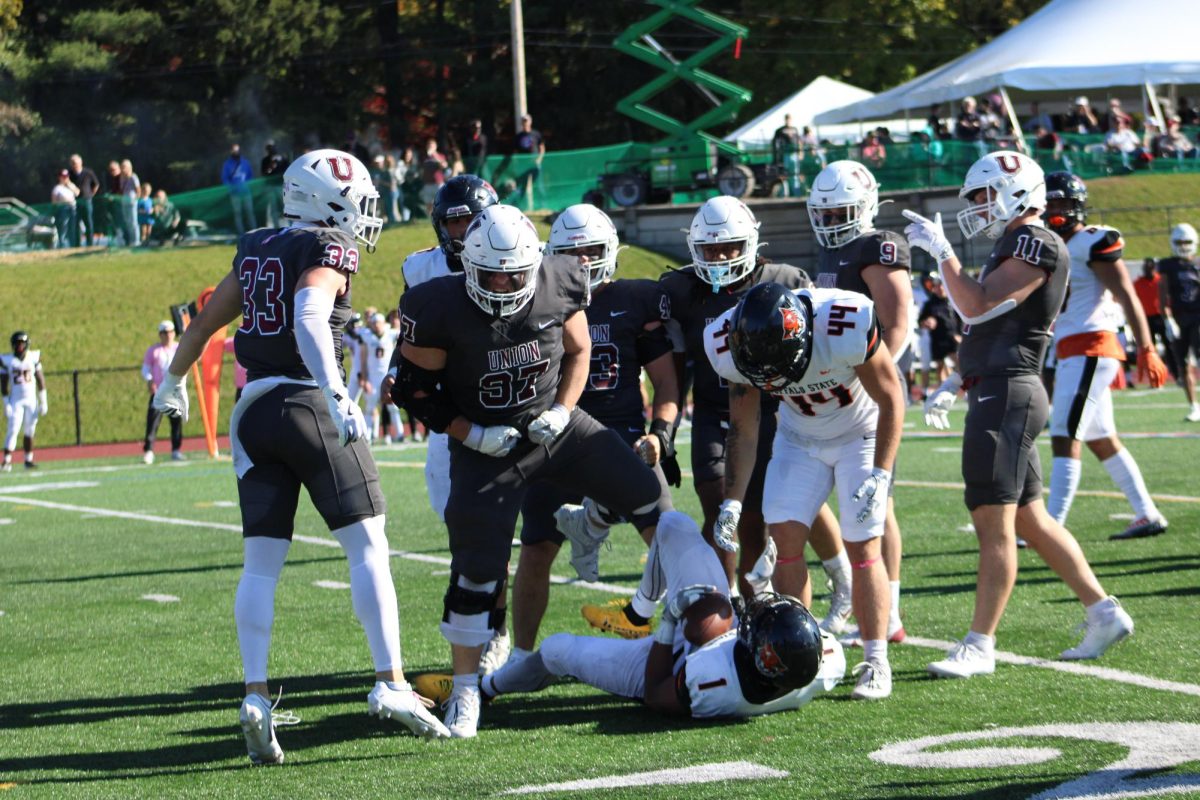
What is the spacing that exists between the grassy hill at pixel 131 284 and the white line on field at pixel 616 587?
425 inches

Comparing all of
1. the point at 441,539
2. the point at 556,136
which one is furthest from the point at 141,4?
the point at 441,539

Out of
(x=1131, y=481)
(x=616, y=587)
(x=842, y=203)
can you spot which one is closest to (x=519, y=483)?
(x=842, y=203)

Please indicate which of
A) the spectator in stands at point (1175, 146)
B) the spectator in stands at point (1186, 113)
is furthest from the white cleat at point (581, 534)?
the spectator in stands at point (1186, 113)

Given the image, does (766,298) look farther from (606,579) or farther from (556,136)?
(556,136)

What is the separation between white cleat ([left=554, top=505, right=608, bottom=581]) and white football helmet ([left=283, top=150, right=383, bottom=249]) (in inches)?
55.4

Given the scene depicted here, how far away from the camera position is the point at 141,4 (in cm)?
4353

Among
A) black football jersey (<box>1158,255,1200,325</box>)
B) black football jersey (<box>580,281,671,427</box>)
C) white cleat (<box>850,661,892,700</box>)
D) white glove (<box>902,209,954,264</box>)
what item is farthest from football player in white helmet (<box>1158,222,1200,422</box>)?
white cleat (<box>850,661,892,700</box>)

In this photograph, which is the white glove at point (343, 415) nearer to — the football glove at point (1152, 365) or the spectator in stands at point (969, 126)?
the football glove at point (1152, 365)

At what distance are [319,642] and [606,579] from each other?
196 cm

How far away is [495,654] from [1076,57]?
91.9 feet

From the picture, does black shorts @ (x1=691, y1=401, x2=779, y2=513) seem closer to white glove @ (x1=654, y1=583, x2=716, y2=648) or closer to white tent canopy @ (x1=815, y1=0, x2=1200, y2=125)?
white glove @ (x1=654, y1=583, x2=716, y2=648)

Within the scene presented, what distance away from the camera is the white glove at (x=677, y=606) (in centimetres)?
549

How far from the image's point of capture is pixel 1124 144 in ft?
97.2

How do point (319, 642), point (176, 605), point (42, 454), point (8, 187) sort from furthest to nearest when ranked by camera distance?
point (8, 187) < point (42, 454) < point (176, 605) < point (319, 642)
